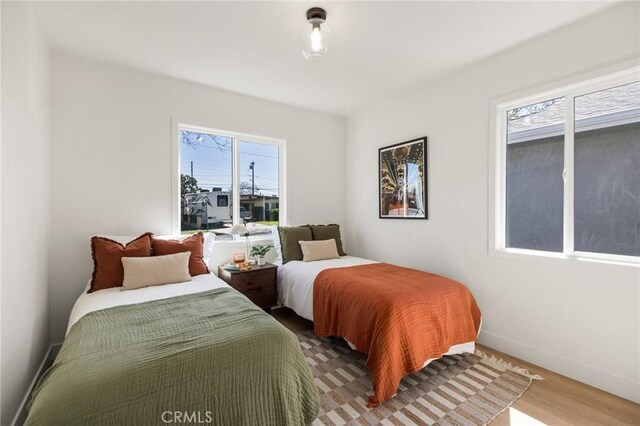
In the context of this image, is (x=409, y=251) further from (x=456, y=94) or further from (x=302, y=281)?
(x=456, y=94)

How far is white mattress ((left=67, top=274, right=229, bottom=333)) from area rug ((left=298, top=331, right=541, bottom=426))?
1.12m

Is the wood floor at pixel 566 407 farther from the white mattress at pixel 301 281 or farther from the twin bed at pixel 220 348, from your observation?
the white mattress at pixel 301 281

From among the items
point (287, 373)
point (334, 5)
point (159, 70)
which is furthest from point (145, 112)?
point (287, 373)

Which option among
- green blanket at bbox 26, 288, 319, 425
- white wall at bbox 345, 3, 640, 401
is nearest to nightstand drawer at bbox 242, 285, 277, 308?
green blanket at bbox 26, 288, 319, 425

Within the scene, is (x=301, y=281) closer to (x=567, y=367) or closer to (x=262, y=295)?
(x=262, y=295)

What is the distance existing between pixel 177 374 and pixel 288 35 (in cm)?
241

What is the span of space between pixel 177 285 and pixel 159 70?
2.14 m

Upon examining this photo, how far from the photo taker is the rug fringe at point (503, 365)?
7.33ft

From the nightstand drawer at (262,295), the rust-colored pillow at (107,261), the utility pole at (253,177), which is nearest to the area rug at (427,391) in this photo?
the nightstand drawer at (262,295)

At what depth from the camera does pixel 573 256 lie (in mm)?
2279

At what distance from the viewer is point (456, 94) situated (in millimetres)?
3000

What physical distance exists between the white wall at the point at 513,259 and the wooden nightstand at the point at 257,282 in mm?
1520

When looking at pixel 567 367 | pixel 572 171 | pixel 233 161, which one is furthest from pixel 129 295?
pixel 572 171

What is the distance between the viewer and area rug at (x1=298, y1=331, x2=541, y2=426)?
5.89 feet
